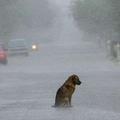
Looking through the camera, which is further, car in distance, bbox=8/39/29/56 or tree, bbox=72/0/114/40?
tree, bbox=72/0/114/40

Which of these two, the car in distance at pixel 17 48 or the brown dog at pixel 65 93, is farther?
the car in distance at pixel 17 48

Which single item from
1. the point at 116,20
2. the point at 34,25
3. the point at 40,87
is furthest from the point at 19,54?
the point at 34,25

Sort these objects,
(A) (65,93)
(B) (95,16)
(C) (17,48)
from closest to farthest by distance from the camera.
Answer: (A) (65,93) → (C) (17,48) → (B) (95,16)

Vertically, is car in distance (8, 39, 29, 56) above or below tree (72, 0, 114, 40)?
below

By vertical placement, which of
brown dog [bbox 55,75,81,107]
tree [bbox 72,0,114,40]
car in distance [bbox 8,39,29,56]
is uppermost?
tree [bbox 72,0,114,40]

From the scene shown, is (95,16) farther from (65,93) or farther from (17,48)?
(65,93)

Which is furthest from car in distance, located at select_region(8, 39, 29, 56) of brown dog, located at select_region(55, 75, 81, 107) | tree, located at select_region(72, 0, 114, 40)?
brown dog, located at select_region(55, 75, 81, 107)

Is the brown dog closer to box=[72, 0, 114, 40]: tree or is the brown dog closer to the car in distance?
box=[72, 0, 114, 40]: tree

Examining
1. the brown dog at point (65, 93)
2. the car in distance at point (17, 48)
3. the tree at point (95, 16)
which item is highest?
the tree at point (95, 16)

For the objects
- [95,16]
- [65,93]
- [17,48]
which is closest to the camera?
[65,93]

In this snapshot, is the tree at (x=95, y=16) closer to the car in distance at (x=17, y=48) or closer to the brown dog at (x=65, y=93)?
the car in distance at (x=17, y=48)

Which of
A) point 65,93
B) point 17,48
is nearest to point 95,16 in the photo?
point 17,48

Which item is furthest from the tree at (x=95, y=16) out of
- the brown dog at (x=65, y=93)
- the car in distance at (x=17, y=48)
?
the brown dog at (x=65, y=93)

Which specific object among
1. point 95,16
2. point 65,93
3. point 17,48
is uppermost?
point 95,16
